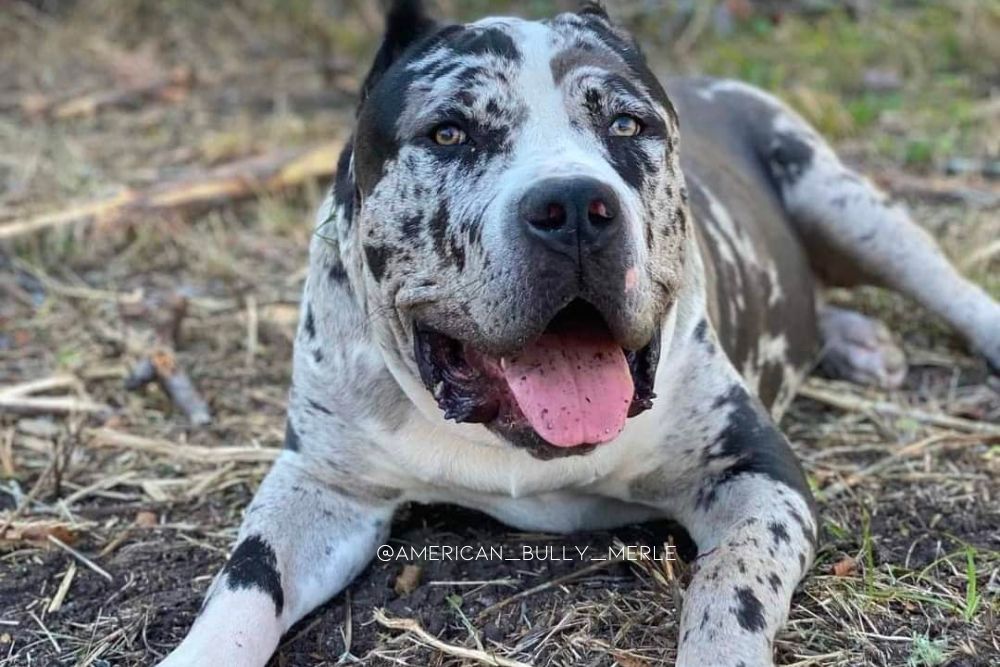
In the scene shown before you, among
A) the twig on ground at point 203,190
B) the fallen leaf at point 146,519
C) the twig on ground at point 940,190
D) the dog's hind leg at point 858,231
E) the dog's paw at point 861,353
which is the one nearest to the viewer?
the fallen leaf at point 146,519

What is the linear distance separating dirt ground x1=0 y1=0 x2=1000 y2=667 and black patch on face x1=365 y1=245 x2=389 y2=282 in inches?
31.0

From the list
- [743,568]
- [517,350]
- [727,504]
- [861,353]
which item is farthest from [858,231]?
[517,350]

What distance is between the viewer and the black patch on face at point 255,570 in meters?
3.17

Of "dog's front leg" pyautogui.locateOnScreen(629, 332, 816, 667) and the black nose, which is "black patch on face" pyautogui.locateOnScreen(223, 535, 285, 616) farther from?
the black nose

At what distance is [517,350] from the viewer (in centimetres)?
282

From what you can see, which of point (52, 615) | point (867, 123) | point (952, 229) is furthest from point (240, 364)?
point (867, 123)

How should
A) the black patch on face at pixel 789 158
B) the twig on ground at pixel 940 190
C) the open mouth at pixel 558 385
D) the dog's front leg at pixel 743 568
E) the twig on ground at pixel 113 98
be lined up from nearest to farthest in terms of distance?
the dog's front leg at pixel 743 568 < the open mouth at pixel 558 385 < the black patch on face at pixel 789 158 < the twig on ground at pixel 940 190 < the twig on ground at pixel 113 98

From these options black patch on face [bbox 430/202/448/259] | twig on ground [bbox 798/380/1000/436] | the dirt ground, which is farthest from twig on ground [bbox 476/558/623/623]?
twig on ground [bbox 798/380/1000/436]

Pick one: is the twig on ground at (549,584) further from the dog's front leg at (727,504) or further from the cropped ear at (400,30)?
the cropped ear at (400,30)

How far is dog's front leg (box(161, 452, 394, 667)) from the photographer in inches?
118

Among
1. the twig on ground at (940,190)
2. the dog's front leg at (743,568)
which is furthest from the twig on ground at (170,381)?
the twig on ground at (940,190)

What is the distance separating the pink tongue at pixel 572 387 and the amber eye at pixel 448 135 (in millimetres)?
514

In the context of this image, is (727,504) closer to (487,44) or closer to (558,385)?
(558,385)

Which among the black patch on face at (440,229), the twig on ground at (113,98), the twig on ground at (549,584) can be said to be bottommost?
the twig on ground at (113,98)
